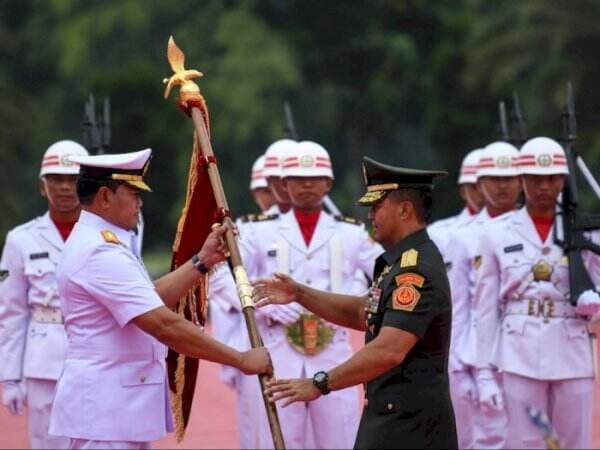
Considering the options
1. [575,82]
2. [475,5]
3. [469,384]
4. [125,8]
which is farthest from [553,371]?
[125,8]

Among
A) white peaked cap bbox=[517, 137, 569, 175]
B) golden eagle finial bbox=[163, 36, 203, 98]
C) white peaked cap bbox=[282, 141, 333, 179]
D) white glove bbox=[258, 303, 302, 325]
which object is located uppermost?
golden eagle finial bbox=[163, 36, 203, 98]

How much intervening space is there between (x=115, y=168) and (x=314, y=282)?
10.8ft

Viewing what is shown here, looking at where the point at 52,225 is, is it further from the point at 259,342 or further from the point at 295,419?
the point at 259,342

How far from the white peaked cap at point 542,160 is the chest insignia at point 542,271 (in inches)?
22.8

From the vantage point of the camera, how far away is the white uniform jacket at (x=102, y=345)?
7148 millimetres

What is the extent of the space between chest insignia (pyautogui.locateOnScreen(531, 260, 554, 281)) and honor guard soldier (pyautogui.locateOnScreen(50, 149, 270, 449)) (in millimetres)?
3000

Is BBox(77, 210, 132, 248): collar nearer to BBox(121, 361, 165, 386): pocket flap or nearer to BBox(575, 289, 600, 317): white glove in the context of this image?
BBox(121, 361, 165, 386): pocket flap

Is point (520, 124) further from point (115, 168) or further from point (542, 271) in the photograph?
point (115, 168)

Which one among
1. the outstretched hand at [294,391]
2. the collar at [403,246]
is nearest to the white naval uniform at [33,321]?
the outstretched hand at [294,391]

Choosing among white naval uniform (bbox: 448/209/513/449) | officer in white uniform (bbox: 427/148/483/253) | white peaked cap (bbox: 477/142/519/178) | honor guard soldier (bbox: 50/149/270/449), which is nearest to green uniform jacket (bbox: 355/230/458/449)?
honor guard soldier (bbox: 50/149/270/449)

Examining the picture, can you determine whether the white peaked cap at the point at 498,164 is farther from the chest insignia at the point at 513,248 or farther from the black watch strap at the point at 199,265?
the black watch strap at the point at 199,265

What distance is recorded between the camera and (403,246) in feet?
22.5

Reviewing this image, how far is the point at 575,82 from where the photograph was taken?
33312mm

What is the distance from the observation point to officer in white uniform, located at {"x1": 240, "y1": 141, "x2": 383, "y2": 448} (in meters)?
10.2
